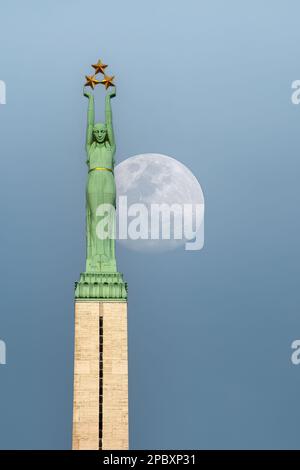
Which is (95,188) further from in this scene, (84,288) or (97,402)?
(97,402)

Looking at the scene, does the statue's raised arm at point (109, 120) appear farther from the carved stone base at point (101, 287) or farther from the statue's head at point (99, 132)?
the carved stone base at point (101, 287)

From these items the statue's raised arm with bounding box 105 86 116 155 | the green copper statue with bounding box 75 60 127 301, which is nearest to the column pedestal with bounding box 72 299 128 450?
the green copper statue with bounding box 75 60 127 301

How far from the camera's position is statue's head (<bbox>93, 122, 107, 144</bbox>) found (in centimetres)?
7312

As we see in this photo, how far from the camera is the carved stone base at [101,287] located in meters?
67.1

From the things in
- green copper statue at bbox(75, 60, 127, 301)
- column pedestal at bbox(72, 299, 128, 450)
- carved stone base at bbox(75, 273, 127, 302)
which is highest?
green copper statue at bbox(75, 60, 127, 301)

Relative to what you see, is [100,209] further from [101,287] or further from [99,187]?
[101,287]

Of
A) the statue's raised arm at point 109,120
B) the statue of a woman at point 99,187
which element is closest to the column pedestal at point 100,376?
the statue of a woman at point 99,187

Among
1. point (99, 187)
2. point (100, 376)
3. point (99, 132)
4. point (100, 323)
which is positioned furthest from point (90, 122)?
point (100, 376)

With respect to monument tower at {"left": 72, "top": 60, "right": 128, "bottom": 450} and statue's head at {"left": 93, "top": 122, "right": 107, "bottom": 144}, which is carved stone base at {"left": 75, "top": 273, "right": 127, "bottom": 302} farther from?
statue's head at {"left": 93, "top": 122, "right": 107, "bottom": 144}

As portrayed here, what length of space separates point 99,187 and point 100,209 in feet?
6.27

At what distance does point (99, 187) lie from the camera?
71250mm
